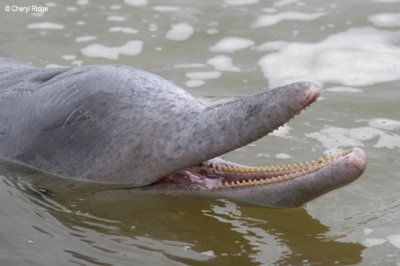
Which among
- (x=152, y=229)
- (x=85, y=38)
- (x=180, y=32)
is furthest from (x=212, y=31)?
(x=152, y=229)

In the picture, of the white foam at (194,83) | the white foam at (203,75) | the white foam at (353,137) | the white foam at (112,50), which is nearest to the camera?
the white foam at (353,137)

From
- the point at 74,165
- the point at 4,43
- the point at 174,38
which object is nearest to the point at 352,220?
the point at 74,165

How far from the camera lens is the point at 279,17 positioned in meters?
9.88

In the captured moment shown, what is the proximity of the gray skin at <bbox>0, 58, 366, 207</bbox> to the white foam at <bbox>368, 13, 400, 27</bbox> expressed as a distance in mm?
4903

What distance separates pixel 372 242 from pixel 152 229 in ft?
5.35

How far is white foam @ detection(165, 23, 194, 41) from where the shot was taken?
957 cm

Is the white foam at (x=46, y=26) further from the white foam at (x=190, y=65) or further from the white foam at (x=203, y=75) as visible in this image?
the white foam at (x=203, y=75)

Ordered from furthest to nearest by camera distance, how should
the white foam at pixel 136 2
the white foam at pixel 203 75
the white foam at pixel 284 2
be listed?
the white foam at pixel 136 2
the white foam at pixel 284 2
the white foam at pixel 203 75

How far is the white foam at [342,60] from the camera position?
26.2 feet

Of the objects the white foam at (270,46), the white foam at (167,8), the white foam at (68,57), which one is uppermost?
the white foam at (167,8)

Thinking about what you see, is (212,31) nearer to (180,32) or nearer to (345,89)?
(180,32)

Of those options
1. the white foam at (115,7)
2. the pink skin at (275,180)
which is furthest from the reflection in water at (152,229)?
the white foam at (115,7)

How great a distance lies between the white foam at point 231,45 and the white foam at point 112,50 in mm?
1069

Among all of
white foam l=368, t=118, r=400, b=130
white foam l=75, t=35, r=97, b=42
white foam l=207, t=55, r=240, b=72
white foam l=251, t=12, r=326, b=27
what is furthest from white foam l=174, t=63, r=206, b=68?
white foam l=368, t=118, r=400, b=130
